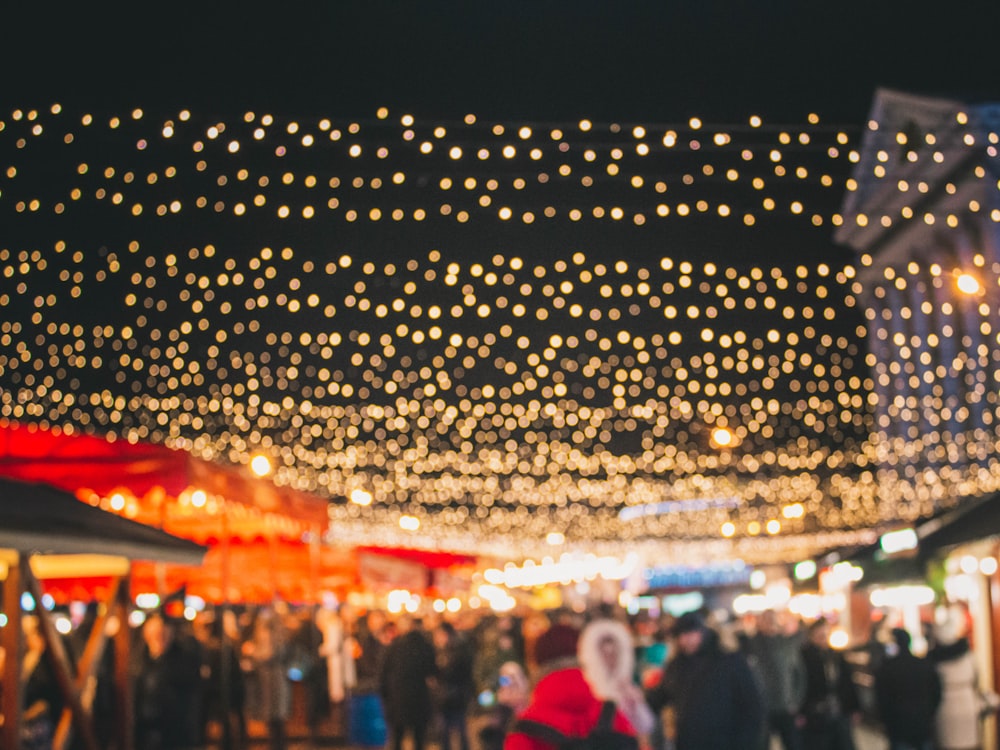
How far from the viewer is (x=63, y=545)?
338 inches

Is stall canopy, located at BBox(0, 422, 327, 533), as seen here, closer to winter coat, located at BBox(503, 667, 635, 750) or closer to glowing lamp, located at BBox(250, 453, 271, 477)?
glowing lamp, located at BBox(250, 453, 271, 477)

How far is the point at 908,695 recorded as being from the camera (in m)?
10.7

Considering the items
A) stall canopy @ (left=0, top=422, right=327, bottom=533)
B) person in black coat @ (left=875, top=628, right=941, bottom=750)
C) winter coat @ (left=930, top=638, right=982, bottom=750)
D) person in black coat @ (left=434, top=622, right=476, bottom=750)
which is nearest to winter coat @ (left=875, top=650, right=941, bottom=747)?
person in black coat @ (left=875, top=628, right=941, bottom=750)

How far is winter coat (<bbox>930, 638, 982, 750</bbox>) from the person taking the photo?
36.0ft

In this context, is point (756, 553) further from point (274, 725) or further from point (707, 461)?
point (274, 725)

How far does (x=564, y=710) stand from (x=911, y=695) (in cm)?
609

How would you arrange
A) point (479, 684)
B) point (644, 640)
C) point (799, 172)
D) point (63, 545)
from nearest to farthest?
1. point (63, 545)
2. point (799, 172)
3. point (479, 684)
4. point (644, 640)

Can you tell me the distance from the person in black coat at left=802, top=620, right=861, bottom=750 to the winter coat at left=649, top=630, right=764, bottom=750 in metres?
4.84

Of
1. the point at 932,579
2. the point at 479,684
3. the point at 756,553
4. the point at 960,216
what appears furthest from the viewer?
the point at 756,553

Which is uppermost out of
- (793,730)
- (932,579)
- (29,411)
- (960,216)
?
(960,216)

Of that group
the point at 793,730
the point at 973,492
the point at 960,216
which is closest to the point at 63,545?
the point at 793,730

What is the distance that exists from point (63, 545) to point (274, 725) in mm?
7266

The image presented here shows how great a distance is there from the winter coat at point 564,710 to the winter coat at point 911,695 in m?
5.83

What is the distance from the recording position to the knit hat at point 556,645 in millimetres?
5699
